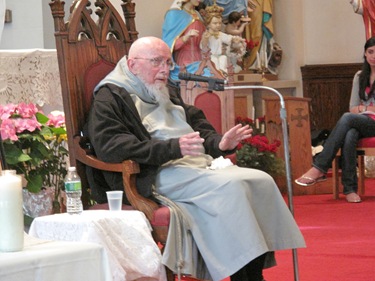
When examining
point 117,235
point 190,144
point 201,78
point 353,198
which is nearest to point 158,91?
point 190,144

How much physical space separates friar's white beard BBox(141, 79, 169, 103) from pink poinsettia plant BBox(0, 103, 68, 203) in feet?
1.41

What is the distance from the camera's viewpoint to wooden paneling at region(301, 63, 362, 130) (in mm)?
11938

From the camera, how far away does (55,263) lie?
2.19 meters

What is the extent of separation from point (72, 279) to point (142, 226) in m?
1.79

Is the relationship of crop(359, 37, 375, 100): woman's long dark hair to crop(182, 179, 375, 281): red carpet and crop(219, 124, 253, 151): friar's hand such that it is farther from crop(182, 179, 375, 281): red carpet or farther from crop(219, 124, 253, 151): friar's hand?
crop(219, 124, 253, 151): friar's hand

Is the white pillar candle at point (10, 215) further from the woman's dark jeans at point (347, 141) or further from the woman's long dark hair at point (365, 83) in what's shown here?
the woman's long dark hair at point (365, 83)

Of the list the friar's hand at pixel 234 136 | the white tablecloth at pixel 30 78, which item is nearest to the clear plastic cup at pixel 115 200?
the friar's hand at pixel 234 136

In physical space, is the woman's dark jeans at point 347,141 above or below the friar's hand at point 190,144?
below

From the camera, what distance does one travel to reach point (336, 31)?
40.2 ft

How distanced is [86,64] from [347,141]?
3.46 meters

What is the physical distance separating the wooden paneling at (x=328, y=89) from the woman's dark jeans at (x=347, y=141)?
13.6 ft

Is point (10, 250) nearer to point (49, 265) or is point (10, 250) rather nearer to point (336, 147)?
point (49, 265)

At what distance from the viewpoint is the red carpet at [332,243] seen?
16.4ft

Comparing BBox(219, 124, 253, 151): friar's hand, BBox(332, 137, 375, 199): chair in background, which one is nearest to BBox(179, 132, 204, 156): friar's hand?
BBox(219, 124, 253, 151): friar's hand
